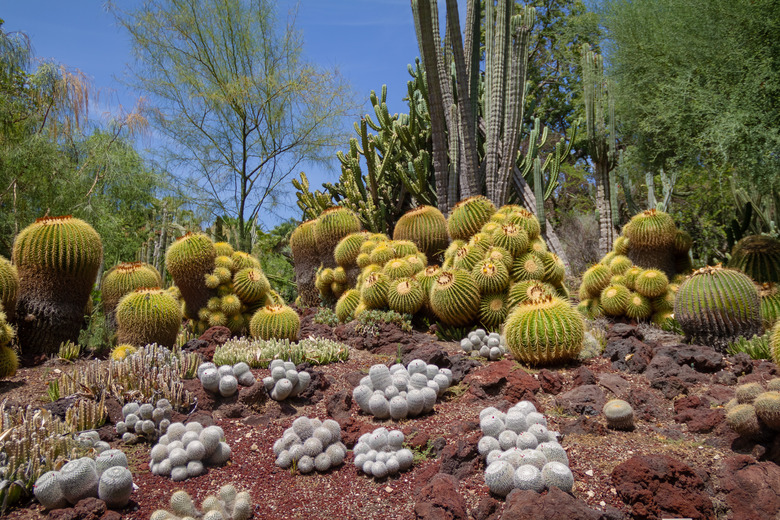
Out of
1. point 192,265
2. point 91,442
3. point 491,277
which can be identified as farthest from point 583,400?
point 192,265

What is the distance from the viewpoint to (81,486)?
11.0ft

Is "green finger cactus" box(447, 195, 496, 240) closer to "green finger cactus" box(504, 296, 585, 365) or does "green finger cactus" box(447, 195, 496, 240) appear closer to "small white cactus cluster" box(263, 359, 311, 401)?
"green finger cactus" box(504, 296, 585, 365)

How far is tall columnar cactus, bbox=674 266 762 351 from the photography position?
561cm

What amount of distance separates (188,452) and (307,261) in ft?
20.9

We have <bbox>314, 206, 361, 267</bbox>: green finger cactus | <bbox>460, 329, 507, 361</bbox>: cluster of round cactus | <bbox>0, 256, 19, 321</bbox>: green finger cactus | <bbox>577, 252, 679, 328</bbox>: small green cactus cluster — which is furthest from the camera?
<bbox>314, 206, 361, 267</bbox>: green finger cactus

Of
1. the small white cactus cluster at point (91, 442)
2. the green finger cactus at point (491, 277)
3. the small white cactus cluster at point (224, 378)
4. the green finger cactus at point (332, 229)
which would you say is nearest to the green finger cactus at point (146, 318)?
the small white cactus cluster at point (224, 378)

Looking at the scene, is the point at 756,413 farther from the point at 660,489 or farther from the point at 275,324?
the point at 275,324

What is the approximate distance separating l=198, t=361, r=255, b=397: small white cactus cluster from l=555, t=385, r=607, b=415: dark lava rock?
8.43 ft

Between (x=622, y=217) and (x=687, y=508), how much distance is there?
1232 cm

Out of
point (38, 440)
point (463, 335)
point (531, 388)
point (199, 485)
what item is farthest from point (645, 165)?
point (38, 440)

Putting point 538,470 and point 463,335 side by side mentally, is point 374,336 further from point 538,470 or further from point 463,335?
point 538,470

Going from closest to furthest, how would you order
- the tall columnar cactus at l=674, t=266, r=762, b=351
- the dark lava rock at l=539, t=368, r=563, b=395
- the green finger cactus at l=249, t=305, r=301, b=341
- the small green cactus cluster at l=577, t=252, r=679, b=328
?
the dark lava rock at l=539, t=368, r=563, b=395 < the tall columnar cactus at l=674, t=266, r=762, b=351 < the green finger cactus at l=249, t=305, r=301, b=341 < the small green cactus cluster at l=577, t=252, r=679, b=328

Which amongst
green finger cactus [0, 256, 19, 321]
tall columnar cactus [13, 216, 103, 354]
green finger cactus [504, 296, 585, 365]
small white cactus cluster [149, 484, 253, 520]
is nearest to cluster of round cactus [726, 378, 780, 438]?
green finger cactus [504, 296, 585, 365]

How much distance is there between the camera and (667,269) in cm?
784
